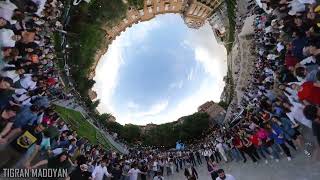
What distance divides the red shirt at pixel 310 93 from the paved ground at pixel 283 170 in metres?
2.13

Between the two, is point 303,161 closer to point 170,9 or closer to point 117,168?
point 117,168

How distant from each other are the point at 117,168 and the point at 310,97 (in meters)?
9.49

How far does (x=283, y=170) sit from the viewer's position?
48.3 feet

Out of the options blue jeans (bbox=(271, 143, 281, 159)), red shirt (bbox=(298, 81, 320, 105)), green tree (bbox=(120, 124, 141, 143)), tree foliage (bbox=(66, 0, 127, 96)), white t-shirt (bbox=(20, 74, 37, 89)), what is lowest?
red shirt (bbox=(298, 81, 320, 105))

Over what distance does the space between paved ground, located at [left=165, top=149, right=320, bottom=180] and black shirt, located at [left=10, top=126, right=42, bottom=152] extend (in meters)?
7.18

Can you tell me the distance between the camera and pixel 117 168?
18922 millimetres

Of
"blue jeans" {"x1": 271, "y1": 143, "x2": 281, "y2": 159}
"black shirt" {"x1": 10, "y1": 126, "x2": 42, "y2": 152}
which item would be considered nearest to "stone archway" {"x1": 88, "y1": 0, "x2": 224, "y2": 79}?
"blue jeans" {"x1": 271, "y1": 143, "x2": 281, "y2": 159}

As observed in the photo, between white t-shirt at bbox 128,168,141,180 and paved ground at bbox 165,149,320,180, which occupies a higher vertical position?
white t-shirt at bbox 128,168,141,180

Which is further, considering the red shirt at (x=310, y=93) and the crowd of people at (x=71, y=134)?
the crowd of people at (x=71, y=134)

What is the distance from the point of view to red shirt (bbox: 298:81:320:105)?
1160 cm

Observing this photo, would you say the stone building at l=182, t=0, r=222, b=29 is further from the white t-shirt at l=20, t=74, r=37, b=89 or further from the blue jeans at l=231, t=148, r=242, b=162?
the white t-shirt at l=20, t=74, r=37, b=89

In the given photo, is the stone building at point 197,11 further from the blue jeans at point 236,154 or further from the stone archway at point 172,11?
the blue jeans at point 236,154

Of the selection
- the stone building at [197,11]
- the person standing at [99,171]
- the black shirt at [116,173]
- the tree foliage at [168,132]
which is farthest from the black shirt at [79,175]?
the stone building at [197,11]

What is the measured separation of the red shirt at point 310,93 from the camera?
11602mm
